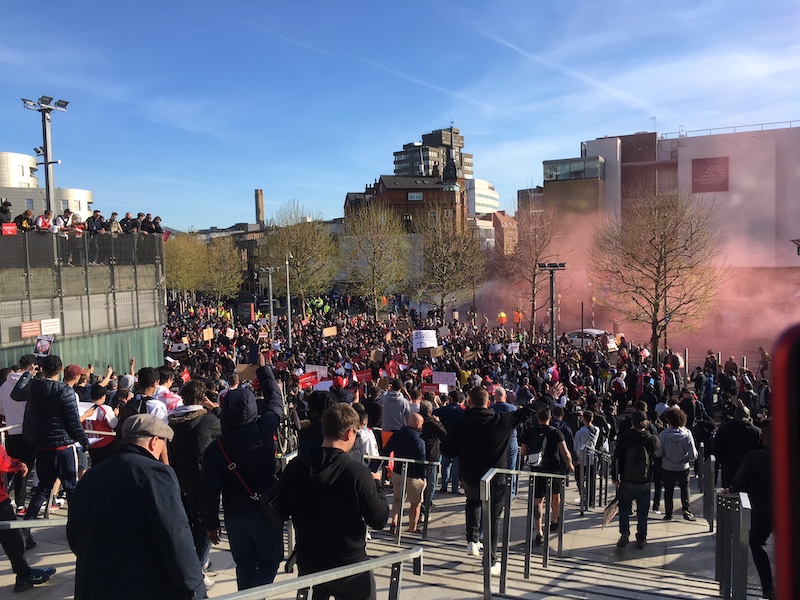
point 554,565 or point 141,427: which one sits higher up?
point 141,427

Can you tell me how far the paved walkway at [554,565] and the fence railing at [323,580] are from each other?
0.97m

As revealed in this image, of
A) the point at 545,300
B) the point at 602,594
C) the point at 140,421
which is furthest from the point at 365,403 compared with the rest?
the point at 545,300

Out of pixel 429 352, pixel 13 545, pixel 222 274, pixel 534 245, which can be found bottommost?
pixel 429 352

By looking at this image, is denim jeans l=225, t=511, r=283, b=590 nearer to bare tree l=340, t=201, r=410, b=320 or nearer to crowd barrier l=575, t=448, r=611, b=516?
crowd barrier l=575, t=448, r=611, b=516

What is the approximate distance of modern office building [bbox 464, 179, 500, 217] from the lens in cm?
12190

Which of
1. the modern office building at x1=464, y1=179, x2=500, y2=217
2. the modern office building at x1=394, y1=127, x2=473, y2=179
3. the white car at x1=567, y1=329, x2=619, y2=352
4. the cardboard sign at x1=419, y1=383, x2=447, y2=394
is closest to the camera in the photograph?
the cardboard sign at x1=419, y1=383, x2=447, y2=394

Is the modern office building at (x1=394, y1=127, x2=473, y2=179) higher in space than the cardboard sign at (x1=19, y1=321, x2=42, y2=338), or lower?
higher

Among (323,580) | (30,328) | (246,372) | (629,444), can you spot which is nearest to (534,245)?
(30,328)

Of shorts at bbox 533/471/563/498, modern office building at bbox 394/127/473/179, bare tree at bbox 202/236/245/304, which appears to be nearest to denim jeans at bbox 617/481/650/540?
shorts at bbox 533/471/563/498

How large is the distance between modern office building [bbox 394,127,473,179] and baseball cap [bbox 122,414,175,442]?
446ft

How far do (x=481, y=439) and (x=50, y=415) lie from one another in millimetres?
4002

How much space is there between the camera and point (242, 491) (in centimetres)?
436

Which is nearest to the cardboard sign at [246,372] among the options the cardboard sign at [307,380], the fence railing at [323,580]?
the cardboard sign at [307,380]

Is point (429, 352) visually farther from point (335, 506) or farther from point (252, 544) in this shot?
point (335, 506)
